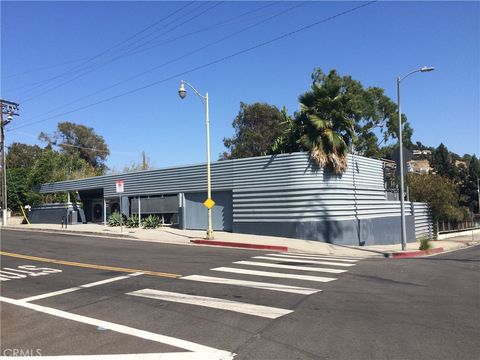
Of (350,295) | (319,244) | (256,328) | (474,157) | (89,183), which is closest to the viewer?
(256,328)

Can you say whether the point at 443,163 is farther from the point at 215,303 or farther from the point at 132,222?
the point at 215,303

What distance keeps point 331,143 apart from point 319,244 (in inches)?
211

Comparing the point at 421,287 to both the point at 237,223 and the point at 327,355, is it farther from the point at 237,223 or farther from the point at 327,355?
the point at 237,223

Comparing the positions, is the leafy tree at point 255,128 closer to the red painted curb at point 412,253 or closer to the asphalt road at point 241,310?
the red painted curb at point 412,253

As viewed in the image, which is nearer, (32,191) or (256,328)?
(256,328)

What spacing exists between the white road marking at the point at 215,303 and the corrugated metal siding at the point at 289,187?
560 inches

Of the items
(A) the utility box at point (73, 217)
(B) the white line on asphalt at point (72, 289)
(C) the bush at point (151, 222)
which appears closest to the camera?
(B) the white line on asphalt at point (72, 289)

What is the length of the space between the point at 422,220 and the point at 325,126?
50.3ft

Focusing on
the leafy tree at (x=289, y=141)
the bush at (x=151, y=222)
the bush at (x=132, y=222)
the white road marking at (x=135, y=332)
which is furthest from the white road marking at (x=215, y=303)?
the bush at (x=132, y=222)

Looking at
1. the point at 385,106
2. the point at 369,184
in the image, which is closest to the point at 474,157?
the point at 385,106

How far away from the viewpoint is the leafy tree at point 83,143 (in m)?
77.4

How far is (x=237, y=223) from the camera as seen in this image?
25.4m

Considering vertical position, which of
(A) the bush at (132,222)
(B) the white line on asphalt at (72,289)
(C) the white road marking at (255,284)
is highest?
(A) the bush at (132,222)

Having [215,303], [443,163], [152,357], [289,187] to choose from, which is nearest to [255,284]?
[215,303]
